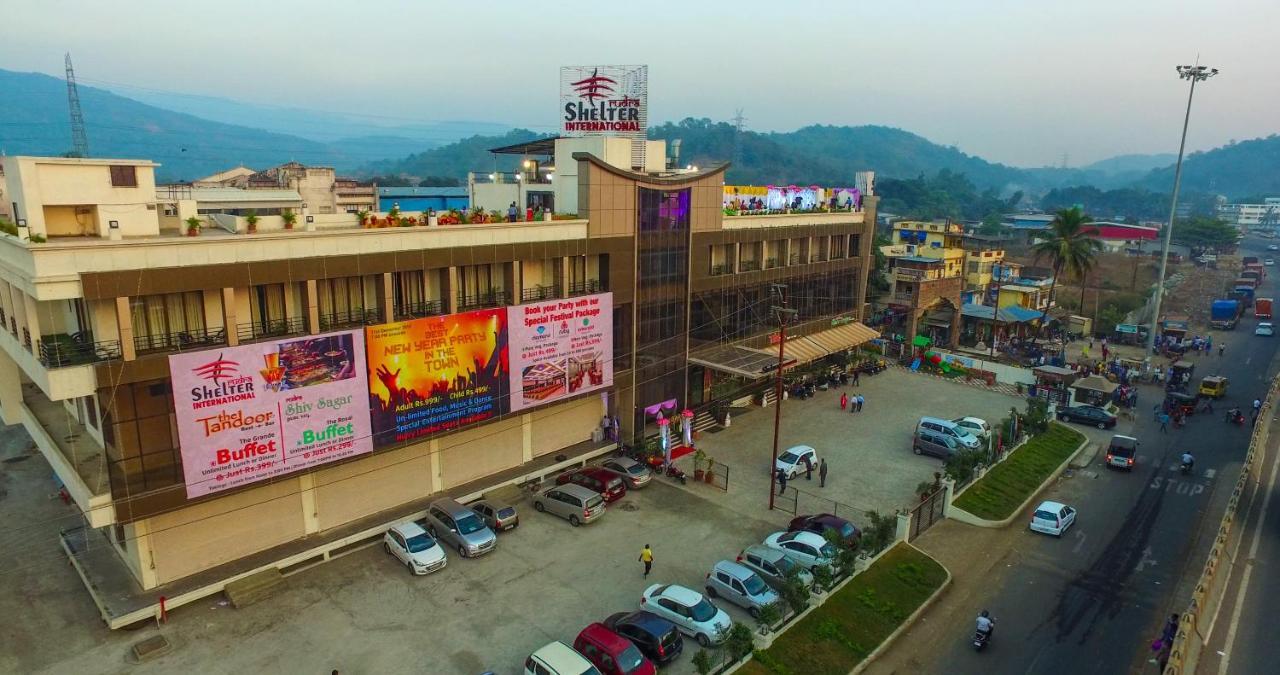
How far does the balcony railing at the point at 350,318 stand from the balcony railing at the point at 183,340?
360 cm

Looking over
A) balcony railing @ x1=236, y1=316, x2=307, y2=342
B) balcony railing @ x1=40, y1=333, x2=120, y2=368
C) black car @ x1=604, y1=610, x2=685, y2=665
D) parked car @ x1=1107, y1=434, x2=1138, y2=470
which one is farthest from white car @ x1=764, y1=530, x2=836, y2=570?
balcony railing @ x1=40, y1=333, x2=120, y2=368

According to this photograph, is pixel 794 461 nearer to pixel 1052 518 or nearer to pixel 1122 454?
pixel 1052 518

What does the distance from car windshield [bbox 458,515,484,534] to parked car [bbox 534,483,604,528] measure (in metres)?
3.92

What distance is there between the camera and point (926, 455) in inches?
1610

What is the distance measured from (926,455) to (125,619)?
38.0m

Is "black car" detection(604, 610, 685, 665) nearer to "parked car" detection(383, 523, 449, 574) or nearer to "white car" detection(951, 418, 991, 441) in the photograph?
"parked car" detection(383, 523, 449, 574)

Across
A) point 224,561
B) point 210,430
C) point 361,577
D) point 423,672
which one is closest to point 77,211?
point 210,430

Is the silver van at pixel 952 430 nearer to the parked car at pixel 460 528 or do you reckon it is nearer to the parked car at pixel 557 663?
the parked car at pixel 460 528

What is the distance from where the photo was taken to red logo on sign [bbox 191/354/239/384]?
2406 centimetres

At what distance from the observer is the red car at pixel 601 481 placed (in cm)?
3397

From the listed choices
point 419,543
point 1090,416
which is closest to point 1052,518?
point 1090,416

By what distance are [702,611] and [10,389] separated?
3321 centimetres

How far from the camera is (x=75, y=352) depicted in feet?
74.3

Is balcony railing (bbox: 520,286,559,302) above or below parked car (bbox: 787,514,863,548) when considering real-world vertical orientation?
above
